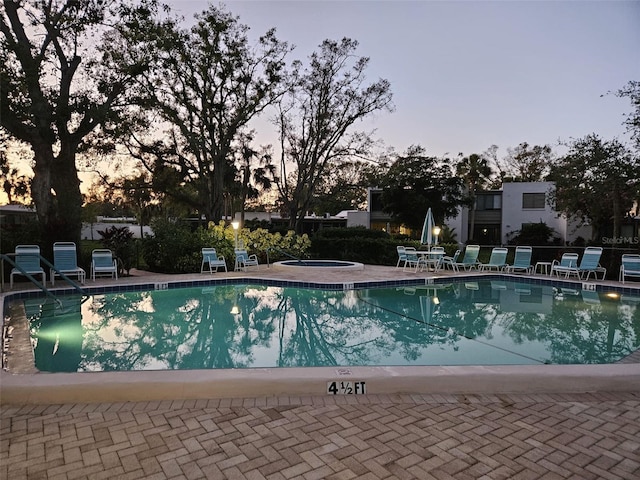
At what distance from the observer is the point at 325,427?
296cm

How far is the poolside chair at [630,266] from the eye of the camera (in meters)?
11.4

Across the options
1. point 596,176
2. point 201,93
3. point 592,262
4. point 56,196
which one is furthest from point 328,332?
point 596,176

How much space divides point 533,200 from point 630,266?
1668cm

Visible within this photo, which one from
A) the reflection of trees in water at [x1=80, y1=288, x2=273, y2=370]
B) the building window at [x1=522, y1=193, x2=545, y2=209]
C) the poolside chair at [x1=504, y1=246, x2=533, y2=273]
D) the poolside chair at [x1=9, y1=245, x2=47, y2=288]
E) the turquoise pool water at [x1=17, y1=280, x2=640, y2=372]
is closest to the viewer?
the reflection of trees in water at [x1=80, y1=288, x2=273, y2=370]

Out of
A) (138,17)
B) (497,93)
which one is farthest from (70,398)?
(497,93)

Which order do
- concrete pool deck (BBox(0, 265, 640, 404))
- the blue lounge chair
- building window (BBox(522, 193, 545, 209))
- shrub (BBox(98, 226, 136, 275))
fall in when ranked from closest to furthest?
concrete pool deck (BBox(0, 265, 640, 404))
the blue lounge chair
shrub (BBox(98, 226, 136, 275))
building window (BBox(522, 193, 545, 209))

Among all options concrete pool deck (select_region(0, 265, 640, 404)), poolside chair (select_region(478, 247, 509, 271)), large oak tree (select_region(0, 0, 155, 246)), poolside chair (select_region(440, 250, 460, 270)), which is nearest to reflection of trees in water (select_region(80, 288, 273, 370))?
concrete pool deck (select_region(0, 265, 640, 404))

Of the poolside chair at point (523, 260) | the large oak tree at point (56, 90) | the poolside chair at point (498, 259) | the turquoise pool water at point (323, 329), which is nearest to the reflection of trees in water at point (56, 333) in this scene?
the turquoise pool water at point (323, 329)

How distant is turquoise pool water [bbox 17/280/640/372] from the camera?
17.4 ft

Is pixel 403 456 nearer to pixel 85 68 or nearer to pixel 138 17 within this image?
pixel 85 68

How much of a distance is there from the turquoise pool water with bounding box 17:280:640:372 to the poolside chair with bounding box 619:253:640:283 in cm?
216

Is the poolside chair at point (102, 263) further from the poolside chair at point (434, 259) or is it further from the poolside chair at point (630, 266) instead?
the poolside chair at point (630, 266)

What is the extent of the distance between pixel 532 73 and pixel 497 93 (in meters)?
2.41

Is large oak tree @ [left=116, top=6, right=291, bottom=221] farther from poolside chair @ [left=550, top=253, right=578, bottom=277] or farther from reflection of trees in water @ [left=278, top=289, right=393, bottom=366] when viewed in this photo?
poolside chair @ [left=550, top=253, right=578, bottom=277]
